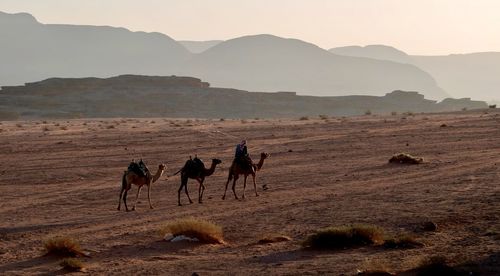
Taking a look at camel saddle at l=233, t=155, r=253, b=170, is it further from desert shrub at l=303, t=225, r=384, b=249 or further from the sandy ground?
desert shrub at l=303, t=225, r=384, b=249

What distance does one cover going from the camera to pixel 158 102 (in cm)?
10512

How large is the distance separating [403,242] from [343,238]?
1127 millimetres

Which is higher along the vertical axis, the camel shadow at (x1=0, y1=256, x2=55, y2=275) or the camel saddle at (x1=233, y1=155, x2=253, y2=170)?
the camel saddle at (x1=233, y1=155, x2=253, y2=170)

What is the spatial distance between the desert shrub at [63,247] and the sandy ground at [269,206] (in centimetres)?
20

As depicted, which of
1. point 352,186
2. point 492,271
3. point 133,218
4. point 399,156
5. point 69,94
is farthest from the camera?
point 69,94

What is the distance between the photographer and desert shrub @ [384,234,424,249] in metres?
12.7

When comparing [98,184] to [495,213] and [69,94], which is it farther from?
[69,94]

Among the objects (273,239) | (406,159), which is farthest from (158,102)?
(273,239)

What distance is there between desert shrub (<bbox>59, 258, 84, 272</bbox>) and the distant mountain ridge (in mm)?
76385

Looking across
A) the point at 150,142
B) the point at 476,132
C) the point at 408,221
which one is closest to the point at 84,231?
the point at 408,221

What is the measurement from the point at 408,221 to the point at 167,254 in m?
5.37

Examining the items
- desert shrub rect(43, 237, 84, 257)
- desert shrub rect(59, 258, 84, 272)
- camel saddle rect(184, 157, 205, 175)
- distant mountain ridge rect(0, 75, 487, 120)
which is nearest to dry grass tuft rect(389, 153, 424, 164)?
camel saddle rect(184, 157, 205, 175)

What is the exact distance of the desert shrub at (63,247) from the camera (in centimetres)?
1305

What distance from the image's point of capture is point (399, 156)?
27484 mm
